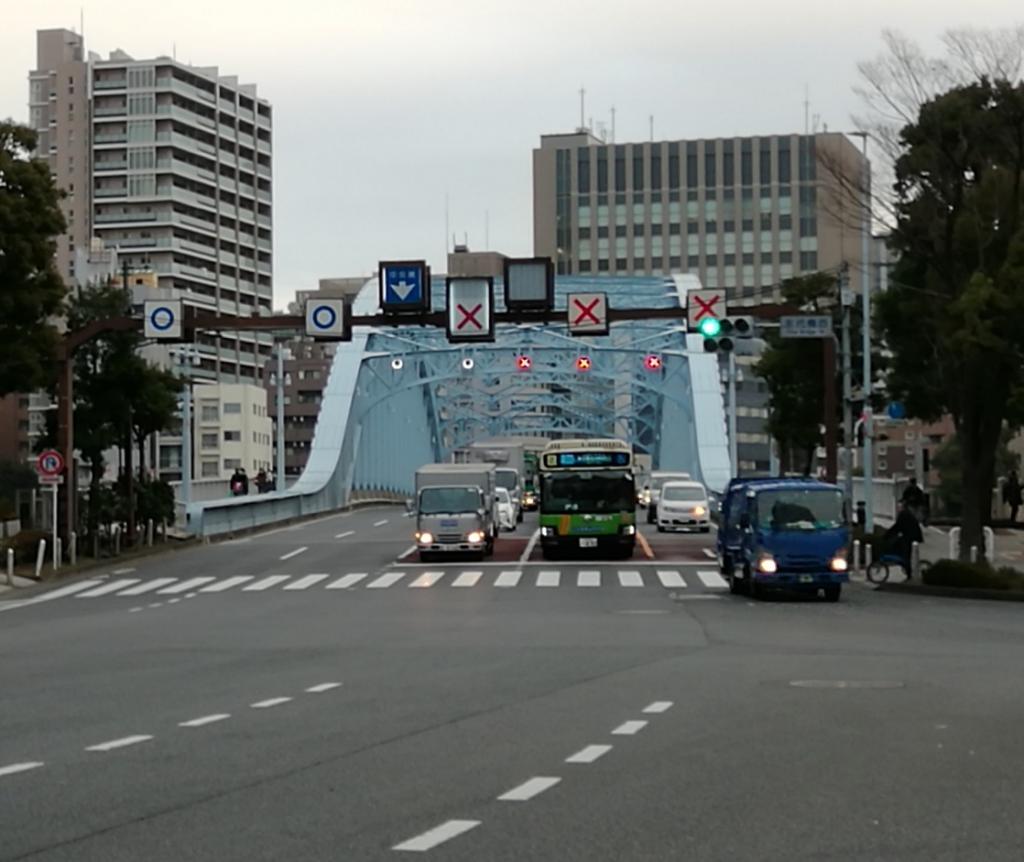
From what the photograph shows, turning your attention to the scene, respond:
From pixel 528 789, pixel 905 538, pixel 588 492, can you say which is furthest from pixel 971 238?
pixel 528 789

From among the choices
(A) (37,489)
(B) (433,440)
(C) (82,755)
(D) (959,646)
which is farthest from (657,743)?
(B) (433,440)

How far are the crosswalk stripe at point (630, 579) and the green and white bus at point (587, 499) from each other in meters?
4.84

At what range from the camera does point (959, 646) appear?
70.4 feet

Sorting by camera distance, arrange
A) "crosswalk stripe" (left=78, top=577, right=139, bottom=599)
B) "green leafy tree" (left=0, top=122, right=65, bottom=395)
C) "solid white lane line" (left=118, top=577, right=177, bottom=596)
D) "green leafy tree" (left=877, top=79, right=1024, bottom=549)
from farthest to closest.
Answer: "green leafy tree" (left=0, top=122, right=65, bottom=395) → "solid white lane line" (left=118, top=577, right=177, bottom=596) → "crosswalk stripe" (left=78, top=577, right=139, bottom=599) → "green leafy tree" (left=877, top=79, right=1024, bottom=549)

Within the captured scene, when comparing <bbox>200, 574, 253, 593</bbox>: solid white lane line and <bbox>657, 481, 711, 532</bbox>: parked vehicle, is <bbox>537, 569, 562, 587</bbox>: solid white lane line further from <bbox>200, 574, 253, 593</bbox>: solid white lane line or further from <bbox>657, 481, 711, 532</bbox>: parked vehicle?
<bbox>657, 481, 711, 532</bbox>: parked vehicle

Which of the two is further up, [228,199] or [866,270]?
[228,199]

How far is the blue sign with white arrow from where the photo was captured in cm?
4062

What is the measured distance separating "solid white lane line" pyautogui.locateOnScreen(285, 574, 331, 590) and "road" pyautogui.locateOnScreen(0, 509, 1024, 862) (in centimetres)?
858

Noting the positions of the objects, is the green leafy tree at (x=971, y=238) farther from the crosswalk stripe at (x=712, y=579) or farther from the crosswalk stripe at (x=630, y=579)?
the crosswalk stripe at (x=630, y=579)

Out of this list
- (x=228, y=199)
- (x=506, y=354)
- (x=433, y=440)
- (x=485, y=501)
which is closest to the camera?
(x=485, y=501)

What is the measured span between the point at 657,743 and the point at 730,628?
528 inches

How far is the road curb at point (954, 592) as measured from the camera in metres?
31.3

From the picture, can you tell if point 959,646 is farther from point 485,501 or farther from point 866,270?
point 485,501

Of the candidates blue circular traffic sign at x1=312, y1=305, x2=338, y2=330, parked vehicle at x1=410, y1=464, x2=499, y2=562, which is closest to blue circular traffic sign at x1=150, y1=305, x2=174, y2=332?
blue circular traffic sign at x1=312, y1=305, x2=338, y2=330
